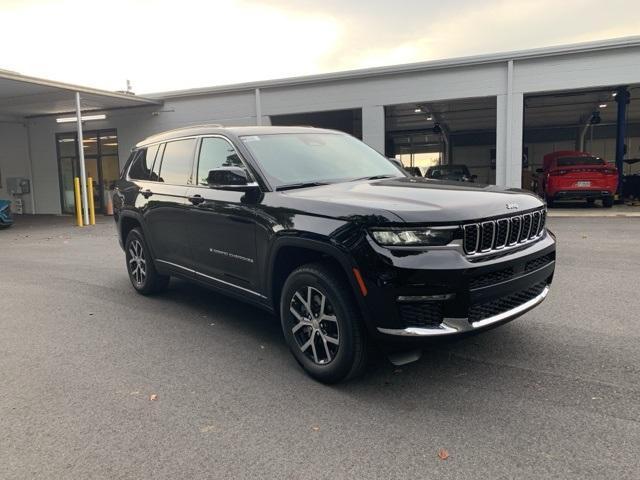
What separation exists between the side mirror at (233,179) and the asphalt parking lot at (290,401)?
137cm

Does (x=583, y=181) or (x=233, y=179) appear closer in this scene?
(x=233, y=179)

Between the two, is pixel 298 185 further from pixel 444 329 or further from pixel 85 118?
pixel 85 118

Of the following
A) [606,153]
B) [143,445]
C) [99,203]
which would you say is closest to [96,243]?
[143,445]

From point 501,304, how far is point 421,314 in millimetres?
646

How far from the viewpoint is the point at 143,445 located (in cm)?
302

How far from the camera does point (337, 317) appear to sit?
3.50 metres

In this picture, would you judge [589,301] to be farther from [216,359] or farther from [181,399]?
[181,399]

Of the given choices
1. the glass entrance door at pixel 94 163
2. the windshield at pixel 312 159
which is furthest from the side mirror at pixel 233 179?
the glass entrance door at pixel 94 163

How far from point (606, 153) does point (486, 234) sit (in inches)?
1489

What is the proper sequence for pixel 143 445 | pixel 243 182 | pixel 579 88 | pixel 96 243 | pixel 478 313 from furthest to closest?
pixel 579 88
pixel 96 243
pixel 243 182
pixel 478 313
pixel 143 445

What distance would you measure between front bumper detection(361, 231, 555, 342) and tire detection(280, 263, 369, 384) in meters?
0.20

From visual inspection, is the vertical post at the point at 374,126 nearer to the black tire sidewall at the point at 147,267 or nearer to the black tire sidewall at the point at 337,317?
the black tire sidewall at the point at 147,267

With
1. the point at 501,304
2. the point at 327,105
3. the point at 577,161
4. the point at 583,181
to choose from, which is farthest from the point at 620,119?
the point at 501,304

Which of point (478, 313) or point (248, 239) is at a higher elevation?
point (248, 239)
